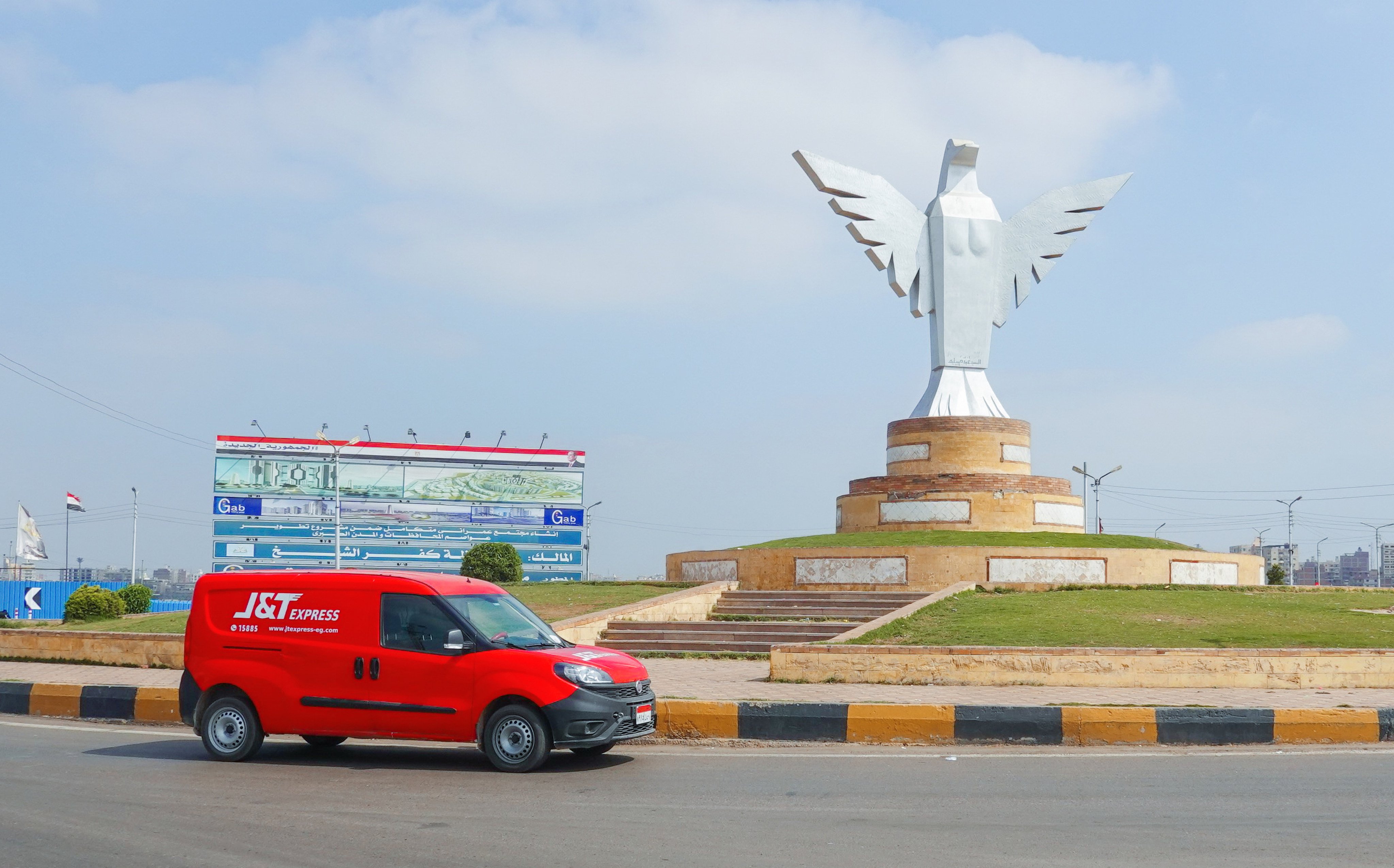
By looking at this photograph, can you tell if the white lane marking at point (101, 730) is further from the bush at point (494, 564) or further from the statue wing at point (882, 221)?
the statue wing at point (882, 221)

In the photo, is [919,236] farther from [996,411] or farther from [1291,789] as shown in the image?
[1291,789]

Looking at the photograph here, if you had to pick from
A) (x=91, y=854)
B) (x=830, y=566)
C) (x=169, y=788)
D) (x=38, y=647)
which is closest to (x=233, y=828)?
(x=91, y=854)

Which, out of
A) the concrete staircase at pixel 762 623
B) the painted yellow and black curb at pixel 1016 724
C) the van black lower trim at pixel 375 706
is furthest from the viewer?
the concrete staircase at pixel 762 623

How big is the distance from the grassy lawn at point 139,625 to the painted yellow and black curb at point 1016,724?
428 inches

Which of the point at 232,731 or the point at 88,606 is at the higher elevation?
the point at 88,606

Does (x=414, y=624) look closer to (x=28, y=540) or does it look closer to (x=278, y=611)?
(x=278, y=611)

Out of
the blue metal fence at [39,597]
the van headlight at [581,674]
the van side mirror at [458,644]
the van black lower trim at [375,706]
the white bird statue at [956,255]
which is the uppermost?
the white bird statue at [956,255]

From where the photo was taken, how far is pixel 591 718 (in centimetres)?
845

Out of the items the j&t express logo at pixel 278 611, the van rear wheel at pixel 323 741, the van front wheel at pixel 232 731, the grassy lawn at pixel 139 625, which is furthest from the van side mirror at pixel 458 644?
the grassy lawn at pixel 139 625

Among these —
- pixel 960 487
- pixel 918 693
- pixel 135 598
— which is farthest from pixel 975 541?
pixel 135 598

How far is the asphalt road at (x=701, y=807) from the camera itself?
5.91 metres

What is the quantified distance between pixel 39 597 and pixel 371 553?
28122 millimetres

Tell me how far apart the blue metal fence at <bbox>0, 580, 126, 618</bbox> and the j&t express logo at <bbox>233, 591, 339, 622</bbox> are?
126ft

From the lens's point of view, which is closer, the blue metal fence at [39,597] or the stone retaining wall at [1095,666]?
the stone retaining wall at [1095,666]
